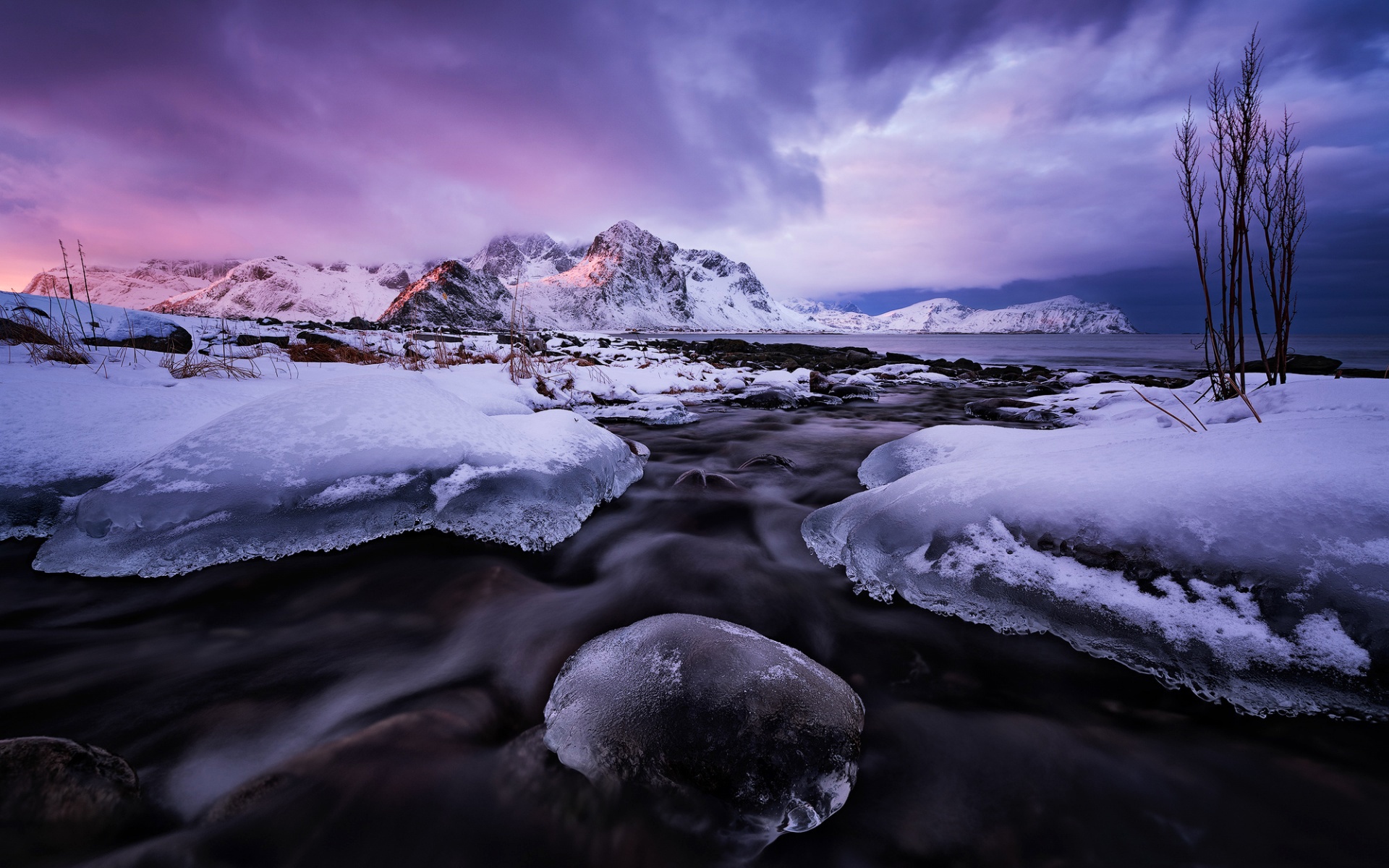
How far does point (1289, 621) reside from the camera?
1402mm

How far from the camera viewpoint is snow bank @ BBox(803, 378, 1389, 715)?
54.5 inches

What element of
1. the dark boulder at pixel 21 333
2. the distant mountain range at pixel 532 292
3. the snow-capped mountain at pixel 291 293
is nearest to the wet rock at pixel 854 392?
the dark boulder at pixel 21 333

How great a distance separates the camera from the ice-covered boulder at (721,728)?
1.20 metres

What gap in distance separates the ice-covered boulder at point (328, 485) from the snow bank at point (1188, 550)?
175 cm

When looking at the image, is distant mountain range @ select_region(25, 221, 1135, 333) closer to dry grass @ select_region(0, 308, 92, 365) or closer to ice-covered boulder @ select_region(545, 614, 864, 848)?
dry grass @ select_region(0, 308, 92, 365)

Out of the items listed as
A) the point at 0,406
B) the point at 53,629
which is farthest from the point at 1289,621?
the point at 0,406

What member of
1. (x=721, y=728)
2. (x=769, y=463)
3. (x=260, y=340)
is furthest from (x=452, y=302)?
(x=721, y=728)

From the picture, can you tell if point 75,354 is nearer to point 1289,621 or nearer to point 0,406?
point 0,406

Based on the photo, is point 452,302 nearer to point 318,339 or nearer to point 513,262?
point 318,339

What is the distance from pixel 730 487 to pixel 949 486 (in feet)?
5.93

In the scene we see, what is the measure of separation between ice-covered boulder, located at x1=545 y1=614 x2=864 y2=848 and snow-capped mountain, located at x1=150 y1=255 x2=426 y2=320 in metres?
149

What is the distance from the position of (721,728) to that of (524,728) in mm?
658

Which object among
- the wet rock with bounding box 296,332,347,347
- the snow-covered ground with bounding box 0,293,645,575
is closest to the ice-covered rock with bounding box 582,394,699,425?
the snow-covered ground with bounding box 0,293,645,575

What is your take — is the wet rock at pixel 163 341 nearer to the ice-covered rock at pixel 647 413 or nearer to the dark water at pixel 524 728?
the ice-covered rock at pixel 647 413
